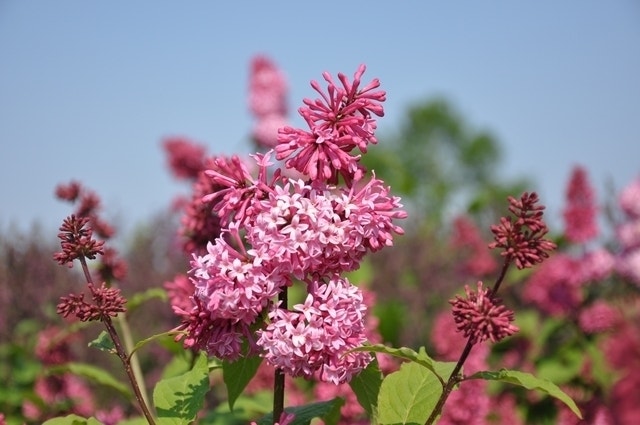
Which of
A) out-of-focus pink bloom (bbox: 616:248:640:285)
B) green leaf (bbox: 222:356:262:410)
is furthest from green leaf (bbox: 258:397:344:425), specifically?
out-of-focus pink bloom (bbox: 616:248:640:285)

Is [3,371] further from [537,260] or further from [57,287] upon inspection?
[537,260]

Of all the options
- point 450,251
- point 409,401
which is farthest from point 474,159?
point 409,401

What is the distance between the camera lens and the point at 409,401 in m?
2.21

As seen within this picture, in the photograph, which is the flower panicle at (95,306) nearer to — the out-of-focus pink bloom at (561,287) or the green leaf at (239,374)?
the green leaf at (239,374)

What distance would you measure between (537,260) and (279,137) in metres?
0.64

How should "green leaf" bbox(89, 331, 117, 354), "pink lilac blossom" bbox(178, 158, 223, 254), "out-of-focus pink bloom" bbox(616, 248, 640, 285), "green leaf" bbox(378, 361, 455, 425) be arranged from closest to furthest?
1. "green leaf" bbox(89, 331, 117, 354)
2. "green leaf" bbox(378, 361, 455, 425)
3. "pink lilac blossom" bbox(178, 158, 223, 254)
4. "out-of-focus pink bloom" bbox(616, 248, 640, 285)

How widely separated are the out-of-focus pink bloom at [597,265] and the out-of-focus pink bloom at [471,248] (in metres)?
1.20

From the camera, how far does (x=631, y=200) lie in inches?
215

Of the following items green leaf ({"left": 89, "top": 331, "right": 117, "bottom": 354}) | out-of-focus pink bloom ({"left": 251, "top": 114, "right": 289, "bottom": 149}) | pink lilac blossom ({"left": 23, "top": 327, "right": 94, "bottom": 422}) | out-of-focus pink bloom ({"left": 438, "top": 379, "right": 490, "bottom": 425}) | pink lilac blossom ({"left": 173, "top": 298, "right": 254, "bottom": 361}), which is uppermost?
out-of-focus pink bloom ({"left": 251, "top": 114, "right": 289, "bottom": 149})

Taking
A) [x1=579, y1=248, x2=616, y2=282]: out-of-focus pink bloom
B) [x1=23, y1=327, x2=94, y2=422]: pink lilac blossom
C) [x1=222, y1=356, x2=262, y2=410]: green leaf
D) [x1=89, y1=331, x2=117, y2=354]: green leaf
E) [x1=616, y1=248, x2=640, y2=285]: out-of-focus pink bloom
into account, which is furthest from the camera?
[x1=579, y1=248, x2=616, y2=282]: out-of-focus pink bloom

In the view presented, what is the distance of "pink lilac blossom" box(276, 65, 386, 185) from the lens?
193 cm

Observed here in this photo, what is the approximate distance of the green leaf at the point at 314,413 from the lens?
2.24m

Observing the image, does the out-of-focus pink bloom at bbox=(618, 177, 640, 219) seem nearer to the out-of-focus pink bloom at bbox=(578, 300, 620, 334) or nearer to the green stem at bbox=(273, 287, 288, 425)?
the out-of-focus pink bloom at bbox=(578, 300, 620, 334)

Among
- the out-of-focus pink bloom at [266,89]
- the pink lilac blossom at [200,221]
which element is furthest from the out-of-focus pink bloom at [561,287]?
the pink lilac blossom at [200,221]
